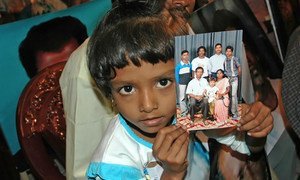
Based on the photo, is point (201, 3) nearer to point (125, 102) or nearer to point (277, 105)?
point (277, 105)

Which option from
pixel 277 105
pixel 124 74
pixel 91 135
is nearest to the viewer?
pixel 124 74

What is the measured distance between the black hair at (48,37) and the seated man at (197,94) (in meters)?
0.58

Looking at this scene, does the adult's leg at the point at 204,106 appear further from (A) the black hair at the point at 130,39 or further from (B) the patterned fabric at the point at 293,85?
(B) the patterned fabric at the point at 293,85

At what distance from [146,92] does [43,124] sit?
1.42 ft

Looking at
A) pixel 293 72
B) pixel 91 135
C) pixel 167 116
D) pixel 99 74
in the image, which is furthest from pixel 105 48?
pixel 293 72

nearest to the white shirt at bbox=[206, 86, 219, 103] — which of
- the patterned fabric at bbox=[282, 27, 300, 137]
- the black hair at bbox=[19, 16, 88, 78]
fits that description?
the patterned fabric at bbox=[282, 27, 300, 137]

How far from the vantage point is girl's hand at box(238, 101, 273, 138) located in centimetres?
75

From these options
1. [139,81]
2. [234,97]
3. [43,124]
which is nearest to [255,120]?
[234,97]

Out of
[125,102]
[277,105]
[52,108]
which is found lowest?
[277,105]

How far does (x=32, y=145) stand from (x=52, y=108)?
0.35 feet

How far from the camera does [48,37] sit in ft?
3.73

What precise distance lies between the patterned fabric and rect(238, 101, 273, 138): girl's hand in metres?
0.25

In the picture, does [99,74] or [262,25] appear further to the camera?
[262,25]

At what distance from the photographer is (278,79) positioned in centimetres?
122
